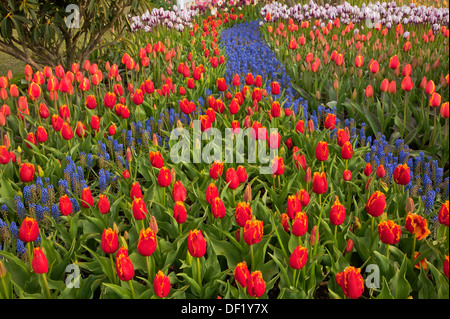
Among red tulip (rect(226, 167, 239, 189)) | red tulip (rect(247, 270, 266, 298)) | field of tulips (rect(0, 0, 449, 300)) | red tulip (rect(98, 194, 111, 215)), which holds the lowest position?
field of tulips (rect(0, 0, 449, 300))

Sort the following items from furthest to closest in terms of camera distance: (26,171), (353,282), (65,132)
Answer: (65,132) < (26,171) < (353,282)

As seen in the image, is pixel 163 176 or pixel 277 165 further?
pixel 277 165

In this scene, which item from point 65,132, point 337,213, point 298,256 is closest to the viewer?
point 298,256

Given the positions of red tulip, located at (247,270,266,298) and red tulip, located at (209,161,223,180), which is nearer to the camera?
red tulip, located at (247,270,266,298)

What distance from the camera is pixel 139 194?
2.34 metres

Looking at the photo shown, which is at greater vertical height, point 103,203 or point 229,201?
point 103,203

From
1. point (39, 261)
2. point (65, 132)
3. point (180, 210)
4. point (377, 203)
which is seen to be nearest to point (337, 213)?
point (377, 203)

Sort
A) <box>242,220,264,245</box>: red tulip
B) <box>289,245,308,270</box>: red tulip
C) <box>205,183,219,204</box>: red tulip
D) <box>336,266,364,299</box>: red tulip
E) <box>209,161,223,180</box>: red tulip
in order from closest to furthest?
1. <box>336,266,364,299</box>: red tulip
2. <box>289,245,308,270</box>: red tulip
3. <box>242,220,264,245</box>: red tulip
4. <box>205,183,219,204</box>: red tulip
5. <box>209,161,223,180</box>: red tulip

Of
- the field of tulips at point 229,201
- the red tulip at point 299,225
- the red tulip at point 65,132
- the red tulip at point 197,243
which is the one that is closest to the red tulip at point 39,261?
the field of tulips at point 229,201

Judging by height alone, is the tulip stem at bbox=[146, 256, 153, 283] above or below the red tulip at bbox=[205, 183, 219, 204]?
below

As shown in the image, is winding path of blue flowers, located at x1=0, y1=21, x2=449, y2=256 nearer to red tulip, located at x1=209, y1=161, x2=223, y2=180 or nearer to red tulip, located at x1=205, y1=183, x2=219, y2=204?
red tulip, located at x1=209, y1=161, x2=223, y2=180

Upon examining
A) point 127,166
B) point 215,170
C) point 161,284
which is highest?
point 215,170

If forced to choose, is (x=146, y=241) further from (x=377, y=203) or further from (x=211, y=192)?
(x=377, y=203)

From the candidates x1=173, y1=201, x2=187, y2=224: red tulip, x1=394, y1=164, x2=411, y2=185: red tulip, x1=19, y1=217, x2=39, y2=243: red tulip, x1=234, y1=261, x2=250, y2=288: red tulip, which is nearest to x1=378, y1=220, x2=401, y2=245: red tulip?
x1=394, y1=164, x2=411, y2=185: red tulip
